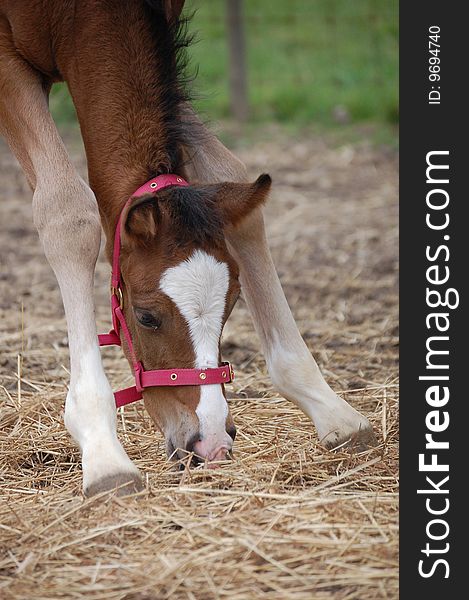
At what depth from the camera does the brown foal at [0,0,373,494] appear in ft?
11.1

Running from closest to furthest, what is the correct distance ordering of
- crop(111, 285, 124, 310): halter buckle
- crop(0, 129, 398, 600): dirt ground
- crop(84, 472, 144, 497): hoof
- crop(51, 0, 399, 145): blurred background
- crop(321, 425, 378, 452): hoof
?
crop(0, 129, 398, 600): dirt ground, crop(84, 472, 144, 497): hoof, crop(111, 285, 124, 310): halter buckle, crop(321, 425, 378, 452): hoof, crop(51, 0, 399, 145): blurred background

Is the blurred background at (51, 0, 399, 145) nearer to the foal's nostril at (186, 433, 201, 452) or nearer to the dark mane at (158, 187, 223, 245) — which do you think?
the dark mane at (158, 187, 223, 245)

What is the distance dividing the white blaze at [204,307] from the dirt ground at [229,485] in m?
0.20

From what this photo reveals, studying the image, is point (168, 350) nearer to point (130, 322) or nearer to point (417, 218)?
point (130, 322)

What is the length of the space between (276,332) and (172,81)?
104 cm

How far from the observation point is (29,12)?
158 inches

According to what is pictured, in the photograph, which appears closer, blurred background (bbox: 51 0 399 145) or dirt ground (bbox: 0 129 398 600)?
dirt ground (bbox: 0 129 398 600)

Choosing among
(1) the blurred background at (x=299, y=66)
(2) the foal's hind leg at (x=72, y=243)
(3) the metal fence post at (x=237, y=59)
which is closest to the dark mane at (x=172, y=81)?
(2) the foal's hind leg at (x=72, y=243)

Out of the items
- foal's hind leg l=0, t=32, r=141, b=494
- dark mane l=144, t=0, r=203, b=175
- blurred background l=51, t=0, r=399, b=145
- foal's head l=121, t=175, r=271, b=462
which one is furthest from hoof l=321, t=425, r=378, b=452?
blurred background l=51, t=0, r=399, b=145

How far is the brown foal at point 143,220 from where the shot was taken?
11.1 feet

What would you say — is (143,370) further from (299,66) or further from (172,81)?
(299,66)

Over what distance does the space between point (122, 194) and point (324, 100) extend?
8600 mm

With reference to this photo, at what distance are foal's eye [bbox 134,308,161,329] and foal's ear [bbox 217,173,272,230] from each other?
16.0 inches

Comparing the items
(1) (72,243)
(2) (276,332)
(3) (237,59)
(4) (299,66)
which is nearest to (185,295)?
(1) (72,243)
